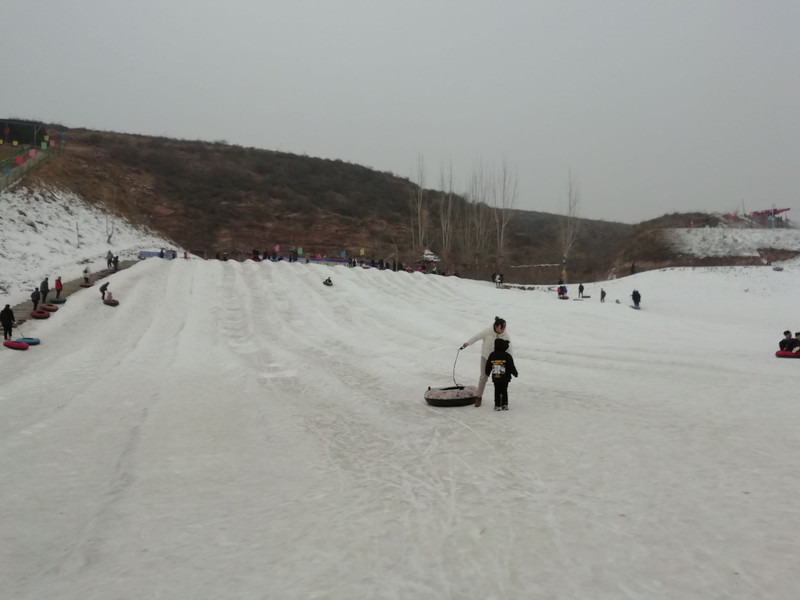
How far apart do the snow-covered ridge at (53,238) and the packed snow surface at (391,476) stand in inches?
572

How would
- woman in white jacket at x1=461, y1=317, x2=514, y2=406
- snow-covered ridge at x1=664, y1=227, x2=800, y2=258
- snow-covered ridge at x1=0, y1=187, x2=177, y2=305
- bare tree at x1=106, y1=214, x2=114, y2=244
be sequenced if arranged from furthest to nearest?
snow-covered ridge at x1=664, y1=227, x2=800, y2=258
bare tree at x1=106, y1=214, x2=114, y2=244
snow-covered ridge at x1=0, y1=187, x2=177, y2=305
woman in white jacket at x1=461, y1=317, x2=514, y2=406

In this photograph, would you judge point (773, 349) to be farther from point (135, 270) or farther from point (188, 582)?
point (135, 270)

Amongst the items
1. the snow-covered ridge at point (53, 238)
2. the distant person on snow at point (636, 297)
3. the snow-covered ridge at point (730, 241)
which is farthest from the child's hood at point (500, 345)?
the snow-covered ridge at point (730, 241)

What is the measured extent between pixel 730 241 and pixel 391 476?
53.7 m

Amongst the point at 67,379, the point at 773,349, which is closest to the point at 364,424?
the point at 67,379

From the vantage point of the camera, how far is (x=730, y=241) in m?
49.2

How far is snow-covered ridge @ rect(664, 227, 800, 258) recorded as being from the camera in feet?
153

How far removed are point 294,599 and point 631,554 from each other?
9.59ft

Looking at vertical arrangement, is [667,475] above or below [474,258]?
below

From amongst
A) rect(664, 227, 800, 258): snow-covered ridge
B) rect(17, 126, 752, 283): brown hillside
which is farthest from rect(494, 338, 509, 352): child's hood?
rect(664, 227, 800, 258): snow-covered ridge

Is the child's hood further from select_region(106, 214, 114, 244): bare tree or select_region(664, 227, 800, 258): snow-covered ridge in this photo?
select_region(664, 227, 800, 258): snow-covered ridge

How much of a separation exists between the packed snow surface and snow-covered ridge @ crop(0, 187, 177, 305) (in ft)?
47.7

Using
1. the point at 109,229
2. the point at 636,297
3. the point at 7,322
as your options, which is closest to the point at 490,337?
the point at 7,322

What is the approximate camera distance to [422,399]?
11.3 metres
